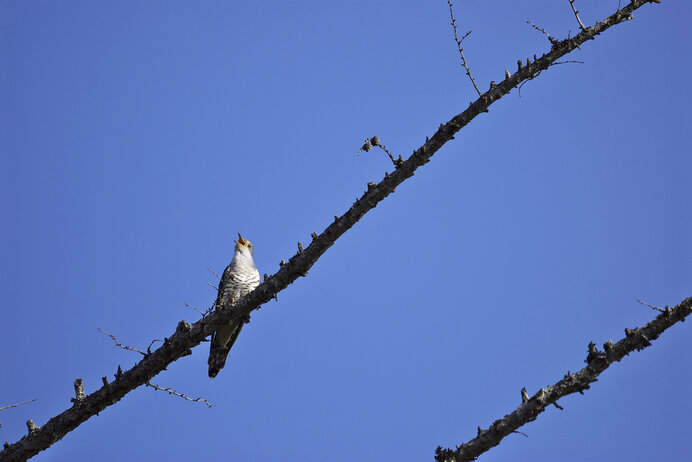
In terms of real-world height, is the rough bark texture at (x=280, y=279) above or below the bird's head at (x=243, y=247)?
below

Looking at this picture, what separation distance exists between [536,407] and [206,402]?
334cm

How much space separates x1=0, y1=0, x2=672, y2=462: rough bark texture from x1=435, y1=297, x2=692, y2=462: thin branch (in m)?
2.30

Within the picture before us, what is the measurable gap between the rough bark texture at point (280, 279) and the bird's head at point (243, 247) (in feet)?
15.7

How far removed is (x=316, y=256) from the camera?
630 centimetres

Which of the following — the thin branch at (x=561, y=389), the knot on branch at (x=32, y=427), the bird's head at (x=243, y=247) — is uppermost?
the bird's head at (x=243, y=247)

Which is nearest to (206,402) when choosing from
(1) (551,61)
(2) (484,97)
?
(2) (484,97)

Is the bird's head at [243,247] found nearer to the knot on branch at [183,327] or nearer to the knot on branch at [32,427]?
the knot on branch at [183,327]

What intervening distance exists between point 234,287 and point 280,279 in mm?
3916

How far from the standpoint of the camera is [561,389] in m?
5.06

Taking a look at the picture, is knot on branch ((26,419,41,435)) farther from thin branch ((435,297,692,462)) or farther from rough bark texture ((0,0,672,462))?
thin branch ((435,297,692,462))

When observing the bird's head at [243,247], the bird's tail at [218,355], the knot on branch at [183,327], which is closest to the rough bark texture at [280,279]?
the knot on branch at [183,327]

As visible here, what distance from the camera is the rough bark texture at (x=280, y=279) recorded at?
604 cm

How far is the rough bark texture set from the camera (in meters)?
6.04

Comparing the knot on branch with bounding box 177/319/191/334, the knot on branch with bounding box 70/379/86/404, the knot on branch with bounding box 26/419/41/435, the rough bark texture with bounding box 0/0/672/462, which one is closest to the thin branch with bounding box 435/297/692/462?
the rough bark texture with bounding box 0/0/672/462
